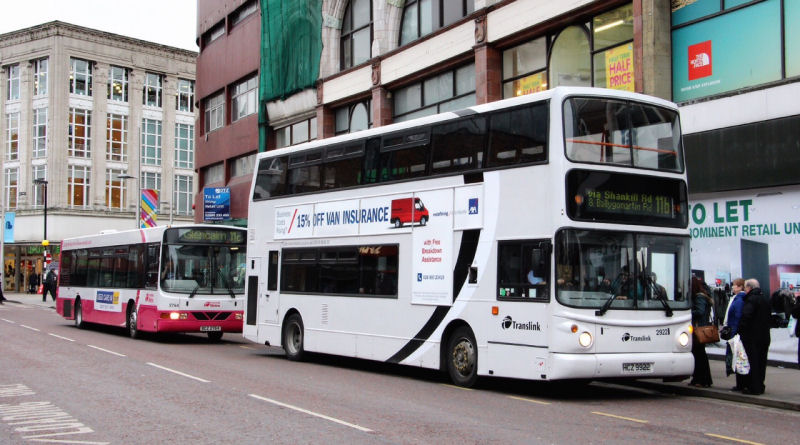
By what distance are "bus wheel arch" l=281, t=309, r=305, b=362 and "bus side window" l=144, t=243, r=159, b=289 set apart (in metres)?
5.81

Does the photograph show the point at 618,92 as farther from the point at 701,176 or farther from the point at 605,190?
the point at 701,176

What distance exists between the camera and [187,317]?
22531 mm

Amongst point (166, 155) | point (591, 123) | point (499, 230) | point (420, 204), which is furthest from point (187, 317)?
point (166, 155)

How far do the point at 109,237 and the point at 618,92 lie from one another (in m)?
18.4

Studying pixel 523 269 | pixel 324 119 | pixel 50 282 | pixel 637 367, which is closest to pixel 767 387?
pixel 637 367

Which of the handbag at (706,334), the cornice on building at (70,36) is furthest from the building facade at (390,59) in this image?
the cornice on building at (70,36)

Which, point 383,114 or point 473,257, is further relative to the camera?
point 383,114

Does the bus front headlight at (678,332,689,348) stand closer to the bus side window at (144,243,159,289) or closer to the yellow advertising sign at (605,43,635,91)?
the yellow advertising sign at (605,43,635,91)

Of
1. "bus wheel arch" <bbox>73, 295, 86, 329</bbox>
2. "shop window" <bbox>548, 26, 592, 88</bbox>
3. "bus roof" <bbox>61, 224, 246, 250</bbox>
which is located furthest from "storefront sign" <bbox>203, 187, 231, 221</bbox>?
"shop window" <bbox>548, 26, 592, 88</bbox>

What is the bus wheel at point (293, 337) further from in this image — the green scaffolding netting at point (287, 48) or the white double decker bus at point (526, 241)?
the green scaffolding netting at point (287, 48)

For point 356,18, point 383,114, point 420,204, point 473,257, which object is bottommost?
point 473,257

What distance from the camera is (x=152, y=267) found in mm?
23234

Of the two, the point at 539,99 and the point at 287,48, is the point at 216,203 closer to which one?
the point at 287,48

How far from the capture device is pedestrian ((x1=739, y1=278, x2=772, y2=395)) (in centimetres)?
1269
